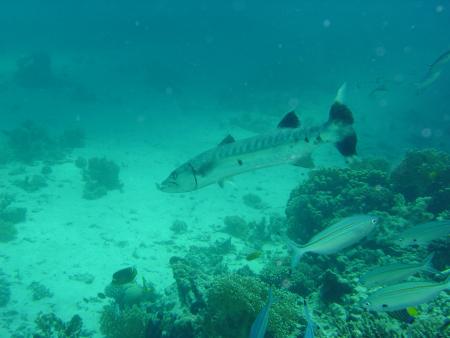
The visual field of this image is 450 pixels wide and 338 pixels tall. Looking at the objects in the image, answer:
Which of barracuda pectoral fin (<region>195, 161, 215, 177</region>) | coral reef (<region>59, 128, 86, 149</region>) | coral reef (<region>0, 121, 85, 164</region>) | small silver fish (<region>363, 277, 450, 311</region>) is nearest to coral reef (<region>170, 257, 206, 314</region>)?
barracuda pectoral fin (<region>195, 161, 215, 177</region>)

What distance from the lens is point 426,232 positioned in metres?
4.85

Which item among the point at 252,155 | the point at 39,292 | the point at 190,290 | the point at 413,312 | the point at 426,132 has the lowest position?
the point at 413,312

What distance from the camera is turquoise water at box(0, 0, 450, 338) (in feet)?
15.7

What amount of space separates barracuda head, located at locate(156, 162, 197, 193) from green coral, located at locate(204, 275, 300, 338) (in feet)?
5.57

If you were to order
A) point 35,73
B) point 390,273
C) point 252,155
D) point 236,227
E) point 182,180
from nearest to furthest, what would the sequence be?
point 390,273
point 252,155
point 182,180
point 236,227
point 35,73

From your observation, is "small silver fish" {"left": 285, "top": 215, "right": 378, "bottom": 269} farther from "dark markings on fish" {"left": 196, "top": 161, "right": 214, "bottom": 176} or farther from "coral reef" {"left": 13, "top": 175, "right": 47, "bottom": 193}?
"coral reef" {"left": 13, "top": 175, "right": 47, "bottom": 193}

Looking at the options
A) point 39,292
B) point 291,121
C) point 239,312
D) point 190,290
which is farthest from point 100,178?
point 291,121

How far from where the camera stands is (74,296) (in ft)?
30.1

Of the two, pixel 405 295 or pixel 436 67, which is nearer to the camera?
pixel 405 295

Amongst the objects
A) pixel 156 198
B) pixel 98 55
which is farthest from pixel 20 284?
pixel 98 55

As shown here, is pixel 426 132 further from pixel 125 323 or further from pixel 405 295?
pixel 125 323

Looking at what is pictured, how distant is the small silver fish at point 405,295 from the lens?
3.53 meters

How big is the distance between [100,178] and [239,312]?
13334mm

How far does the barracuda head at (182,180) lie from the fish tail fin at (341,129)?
224 cm
